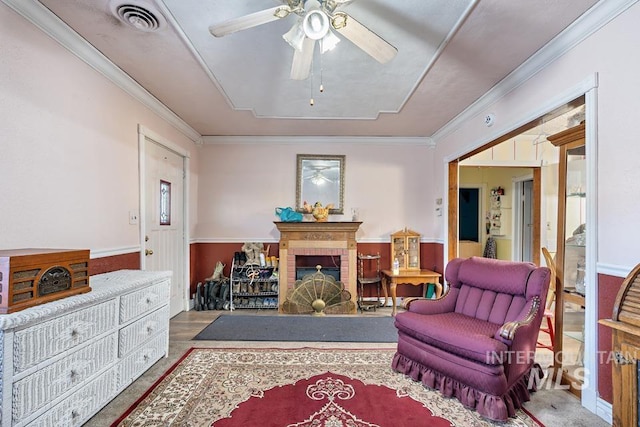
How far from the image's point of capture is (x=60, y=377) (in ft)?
5.51

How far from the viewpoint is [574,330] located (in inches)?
93.4

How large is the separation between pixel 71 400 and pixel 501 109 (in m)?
4.05

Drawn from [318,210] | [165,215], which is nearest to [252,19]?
[165,215]

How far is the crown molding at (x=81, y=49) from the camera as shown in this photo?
1930mm

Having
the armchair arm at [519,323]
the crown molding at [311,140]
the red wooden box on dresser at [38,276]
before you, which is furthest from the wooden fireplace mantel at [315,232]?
the red wooden box on dresser at [38,276]

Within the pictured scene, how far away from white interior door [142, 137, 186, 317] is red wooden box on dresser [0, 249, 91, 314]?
1.48 m

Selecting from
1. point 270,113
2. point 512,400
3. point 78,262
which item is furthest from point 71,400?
point 270,113

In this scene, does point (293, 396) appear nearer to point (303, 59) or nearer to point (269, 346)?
point (269, 346)

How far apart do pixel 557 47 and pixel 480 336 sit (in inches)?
85.9

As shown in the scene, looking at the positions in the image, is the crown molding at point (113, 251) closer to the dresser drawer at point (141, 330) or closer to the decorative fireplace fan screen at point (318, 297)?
the dresser drawer at point (141, 330)

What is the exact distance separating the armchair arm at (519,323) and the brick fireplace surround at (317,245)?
8.06 feet

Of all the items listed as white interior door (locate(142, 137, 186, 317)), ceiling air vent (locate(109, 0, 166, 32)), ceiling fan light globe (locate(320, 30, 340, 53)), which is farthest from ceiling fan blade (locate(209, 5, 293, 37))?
white interior door (locate(142, 137, 186, 317))

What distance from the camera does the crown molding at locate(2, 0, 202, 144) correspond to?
6.33 feet

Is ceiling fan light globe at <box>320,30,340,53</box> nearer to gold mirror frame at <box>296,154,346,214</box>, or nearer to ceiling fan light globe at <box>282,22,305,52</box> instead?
ceiling fan light globe at <box>282,22,305,52</box>
